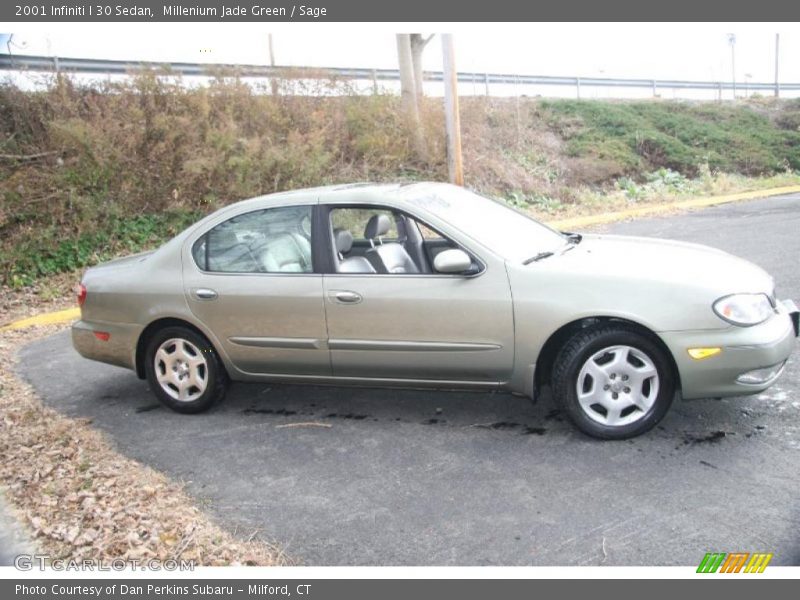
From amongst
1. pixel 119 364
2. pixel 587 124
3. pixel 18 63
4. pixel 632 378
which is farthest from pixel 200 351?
Answer: pixel 587 124

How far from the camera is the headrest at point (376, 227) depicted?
5.54m

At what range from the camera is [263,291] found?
515cm

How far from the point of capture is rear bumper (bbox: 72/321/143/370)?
5562mm

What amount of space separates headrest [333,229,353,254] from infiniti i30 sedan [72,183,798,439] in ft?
0.05

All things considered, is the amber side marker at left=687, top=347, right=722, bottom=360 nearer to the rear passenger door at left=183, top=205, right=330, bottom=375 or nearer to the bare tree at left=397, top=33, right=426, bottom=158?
the rear passenger door at left=183, top=205, right=330, bottom=375

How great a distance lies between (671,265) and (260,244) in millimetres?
2672

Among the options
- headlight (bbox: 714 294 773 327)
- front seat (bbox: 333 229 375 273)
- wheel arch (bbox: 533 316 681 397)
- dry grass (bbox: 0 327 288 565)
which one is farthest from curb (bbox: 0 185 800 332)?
dry grass (bbox: 0 327 288 565)

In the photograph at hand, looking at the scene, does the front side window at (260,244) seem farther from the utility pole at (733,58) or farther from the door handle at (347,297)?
the utility pole at (733,58)

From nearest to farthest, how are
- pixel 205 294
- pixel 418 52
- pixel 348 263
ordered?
pixel 348 263 → pixel 205 294 → pixel 418 52

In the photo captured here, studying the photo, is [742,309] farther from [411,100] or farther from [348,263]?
[411,100]

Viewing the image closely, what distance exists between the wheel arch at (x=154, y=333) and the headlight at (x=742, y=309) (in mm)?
3216

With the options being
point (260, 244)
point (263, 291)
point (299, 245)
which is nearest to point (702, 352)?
point (299, 245)

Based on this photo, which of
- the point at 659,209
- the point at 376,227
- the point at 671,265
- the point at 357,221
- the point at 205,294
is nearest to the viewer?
the point at 671,265

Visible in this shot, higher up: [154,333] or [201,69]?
[201,69]
